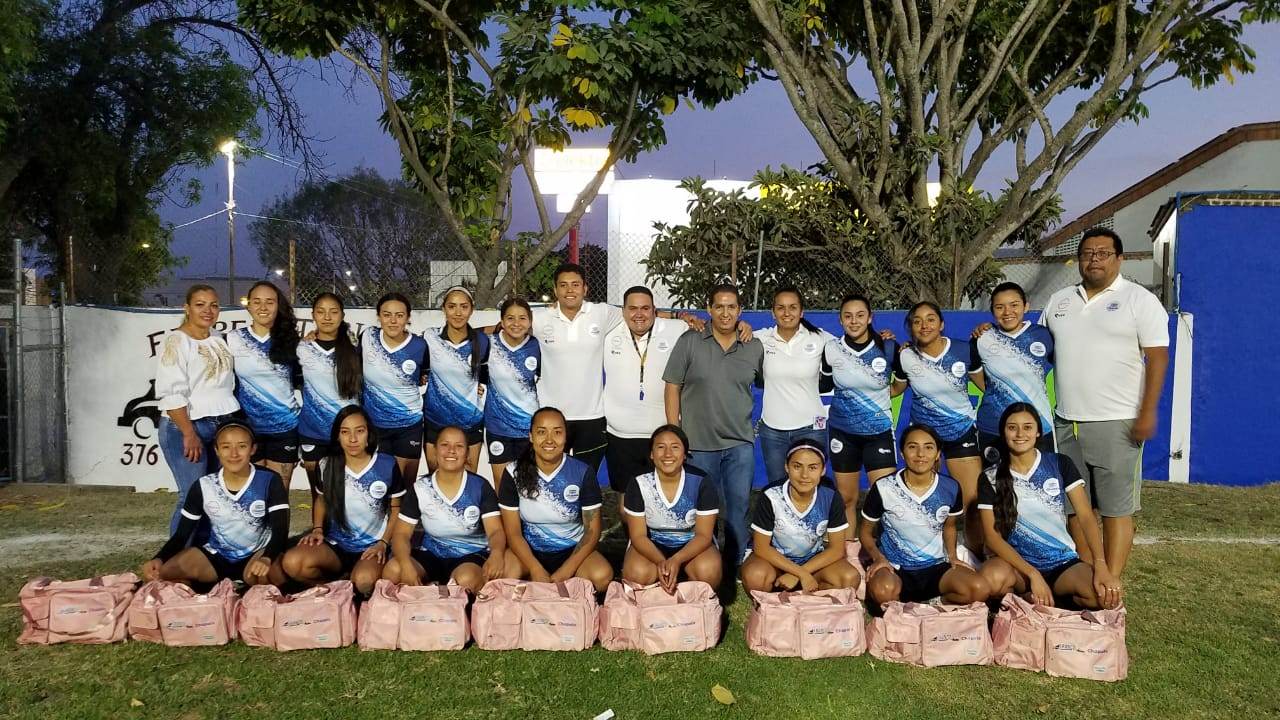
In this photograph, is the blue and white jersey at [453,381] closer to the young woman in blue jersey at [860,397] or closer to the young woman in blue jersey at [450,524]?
the young woman in blue jersey at [450,524]

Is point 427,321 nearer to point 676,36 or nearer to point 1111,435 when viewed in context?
point 676,36

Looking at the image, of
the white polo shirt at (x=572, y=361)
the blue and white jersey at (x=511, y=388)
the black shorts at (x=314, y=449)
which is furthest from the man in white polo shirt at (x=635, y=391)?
the black shorts at (x=314, y=449)

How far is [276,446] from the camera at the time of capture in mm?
4848

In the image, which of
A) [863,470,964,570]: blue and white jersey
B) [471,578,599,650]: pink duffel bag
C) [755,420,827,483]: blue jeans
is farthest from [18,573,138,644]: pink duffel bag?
[863,470,964,570]: blue and white jersey

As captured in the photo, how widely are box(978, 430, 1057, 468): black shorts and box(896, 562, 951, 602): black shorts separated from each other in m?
0.73

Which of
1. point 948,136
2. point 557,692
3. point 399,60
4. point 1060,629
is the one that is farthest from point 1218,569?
point 399,60

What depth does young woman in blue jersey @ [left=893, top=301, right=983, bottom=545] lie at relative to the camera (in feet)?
15.8

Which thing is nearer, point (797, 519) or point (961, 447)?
point (797, 519)

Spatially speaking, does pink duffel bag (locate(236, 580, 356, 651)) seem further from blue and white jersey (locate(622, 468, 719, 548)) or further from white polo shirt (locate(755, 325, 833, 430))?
white polo shirt (locate(755, 325, 833, 430))

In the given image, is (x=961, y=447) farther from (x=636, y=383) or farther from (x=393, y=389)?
(x=393, y=389)

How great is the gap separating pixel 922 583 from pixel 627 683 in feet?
5.22


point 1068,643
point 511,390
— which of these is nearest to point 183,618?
point 511,390

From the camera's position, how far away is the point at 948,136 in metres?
9.11

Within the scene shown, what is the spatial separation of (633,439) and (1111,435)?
246 cm
